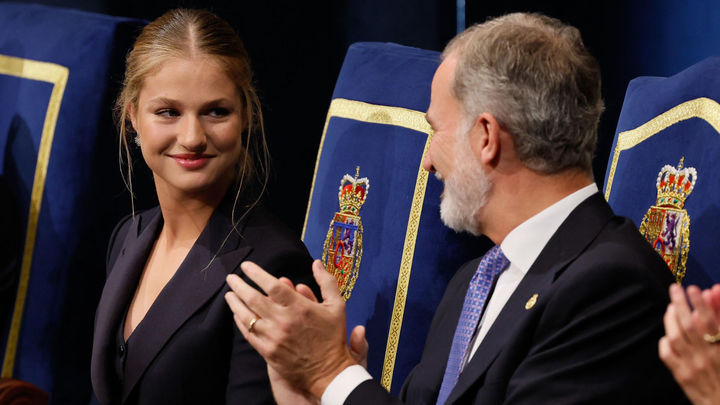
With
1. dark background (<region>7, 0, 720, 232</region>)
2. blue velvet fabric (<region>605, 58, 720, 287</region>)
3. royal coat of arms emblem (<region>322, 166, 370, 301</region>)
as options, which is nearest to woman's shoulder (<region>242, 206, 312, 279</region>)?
royal coat of arms emblem (<region>322, 166, 370, 301</region>)

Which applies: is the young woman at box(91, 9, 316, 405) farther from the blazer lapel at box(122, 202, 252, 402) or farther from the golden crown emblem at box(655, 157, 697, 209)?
the golden crown emblem at box(655, 157, 697, 209)

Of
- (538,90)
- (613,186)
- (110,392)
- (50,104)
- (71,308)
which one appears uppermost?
(538,90)

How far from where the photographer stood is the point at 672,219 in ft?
5.48

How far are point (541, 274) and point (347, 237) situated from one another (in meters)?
0.89

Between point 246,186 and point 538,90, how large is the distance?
2.16 feet

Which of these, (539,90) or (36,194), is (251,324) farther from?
(36,194)

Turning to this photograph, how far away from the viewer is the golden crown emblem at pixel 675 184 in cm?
165

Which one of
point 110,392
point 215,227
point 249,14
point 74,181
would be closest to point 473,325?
point 215,227

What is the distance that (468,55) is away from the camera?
154 centimetres

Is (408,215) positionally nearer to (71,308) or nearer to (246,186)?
(246,186)

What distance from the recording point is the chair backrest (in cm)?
276

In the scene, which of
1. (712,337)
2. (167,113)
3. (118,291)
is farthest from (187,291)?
(712,337)

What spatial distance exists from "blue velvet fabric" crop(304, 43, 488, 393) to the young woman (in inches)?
15.7

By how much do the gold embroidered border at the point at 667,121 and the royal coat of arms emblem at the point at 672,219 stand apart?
8 cm
